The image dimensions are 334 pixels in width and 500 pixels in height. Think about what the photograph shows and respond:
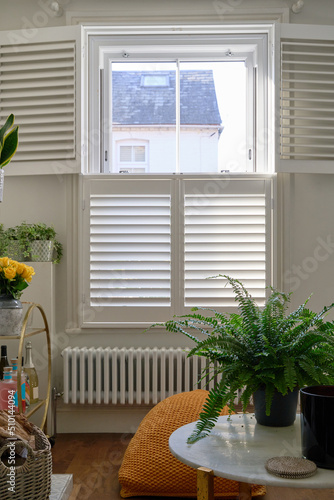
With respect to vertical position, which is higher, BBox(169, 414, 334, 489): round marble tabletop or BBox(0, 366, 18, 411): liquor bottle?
BBox(169, 414, 334, 489): round marble tabletop

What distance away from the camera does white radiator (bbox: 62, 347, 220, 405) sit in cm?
321

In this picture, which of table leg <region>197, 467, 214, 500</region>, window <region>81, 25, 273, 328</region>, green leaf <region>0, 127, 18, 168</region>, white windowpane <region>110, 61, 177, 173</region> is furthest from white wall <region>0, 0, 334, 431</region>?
table leg <region>197, 467, 214, 500</region>

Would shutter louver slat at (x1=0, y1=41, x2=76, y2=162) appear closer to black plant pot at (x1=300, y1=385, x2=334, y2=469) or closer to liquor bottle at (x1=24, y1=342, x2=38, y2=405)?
liquor bottle at (x1=24, y1=342, x2=38, y2=405)

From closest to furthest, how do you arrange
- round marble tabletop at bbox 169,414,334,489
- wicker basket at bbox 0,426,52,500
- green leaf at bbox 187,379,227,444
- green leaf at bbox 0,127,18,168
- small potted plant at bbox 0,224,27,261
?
round marble tabletop at bbox 169,414,334,489, green leaf at bbox 187,379,227,444, wicker basket at bbox 0,426,52,500, green leaf at bbox 0,127,18,168, small potted plant at bbox 0,224,27,261

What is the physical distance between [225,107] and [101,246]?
115cm

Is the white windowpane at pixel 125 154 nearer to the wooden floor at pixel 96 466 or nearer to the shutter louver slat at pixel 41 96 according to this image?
the shutter louver slat at pixel 41 96

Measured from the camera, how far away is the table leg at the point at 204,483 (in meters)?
1.26

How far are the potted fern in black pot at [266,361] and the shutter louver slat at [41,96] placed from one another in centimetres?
205

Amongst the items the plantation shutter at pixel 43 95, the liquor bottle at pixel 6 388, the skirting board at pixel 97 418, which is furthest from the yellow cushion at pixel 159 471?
the plantation shutter at pixel 43 95

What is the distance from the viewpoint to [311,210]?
3402 millimetres

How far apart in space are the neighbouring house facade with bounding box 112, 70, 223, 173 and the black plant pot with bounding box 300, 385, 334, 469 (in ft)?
7.80

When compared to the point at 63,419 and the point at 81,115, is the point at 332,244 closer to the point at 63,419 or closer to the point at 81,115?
the point at 81,115

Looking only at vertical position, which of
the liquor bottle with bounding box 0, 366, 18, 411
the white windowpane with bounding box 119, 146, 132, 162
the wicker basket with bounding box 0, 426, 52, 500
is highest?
the white windowpane with bounding box 119, 146, 132, 162

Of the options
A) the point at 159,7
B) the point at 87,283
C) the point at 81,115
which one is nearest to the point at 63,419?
the point at 87,283
